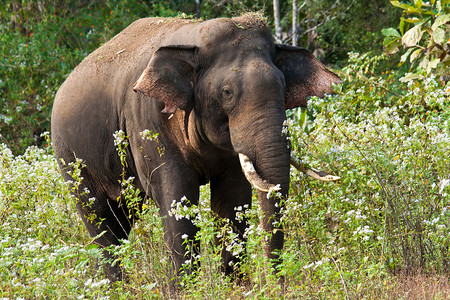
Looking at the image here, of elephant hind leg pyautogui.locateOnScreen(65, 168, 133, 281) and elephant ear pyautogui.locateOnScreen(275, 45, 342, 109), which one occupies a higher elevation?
elephant ear pyautogui.locateOnScreen(275, 45, 342, 109)

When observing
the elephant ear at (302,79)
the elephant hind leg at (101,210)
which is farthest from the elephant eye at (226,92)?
the elephant hind leg at (101,210)

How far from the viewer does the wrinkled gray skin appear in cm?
545

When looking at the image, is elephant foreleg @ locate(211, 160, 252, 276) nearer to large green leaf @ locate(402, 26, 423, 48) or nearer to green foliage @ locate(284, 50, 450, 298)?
green foliage @ locate(284, 50, 450, 298)

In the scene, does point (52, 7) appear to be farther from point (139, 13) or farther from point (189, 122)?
point (189, 122)

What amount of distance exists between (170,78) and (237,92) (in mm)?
566

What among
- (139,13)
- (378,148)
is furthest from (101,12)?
(378,148)

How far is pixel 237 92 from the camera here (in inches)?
218

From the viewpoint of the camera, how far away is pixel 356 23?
16.9 m

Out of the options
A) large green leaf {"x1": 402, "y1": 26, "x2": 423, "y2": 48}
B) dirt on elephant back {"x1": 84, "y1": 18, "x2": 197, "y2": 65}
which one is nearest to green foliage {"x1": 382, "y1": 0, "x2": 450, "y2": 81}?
large green leaf {"x1": 402, "y1": 26, "x2": 423, "y2": 48}

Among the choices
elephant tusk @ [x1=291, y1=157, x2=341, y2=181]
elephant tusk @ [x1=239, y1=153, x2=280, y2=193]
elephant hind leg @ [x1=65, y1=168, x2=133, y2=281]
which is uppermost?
elephant tusk @ [x1=239, y1=153, x2=280, y2=193]

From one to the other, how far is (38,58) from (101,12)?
2663 millimetres

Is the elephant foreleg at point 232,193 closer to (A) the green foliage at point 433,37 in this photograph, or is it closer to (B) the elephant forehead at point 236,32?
(B) the elephant forehead at point 236,32

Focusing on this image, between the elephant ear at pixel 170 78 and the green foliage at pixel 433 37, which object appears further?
the green foliage at pixel 433 37

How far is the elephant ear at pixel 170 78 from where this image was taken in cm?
571
